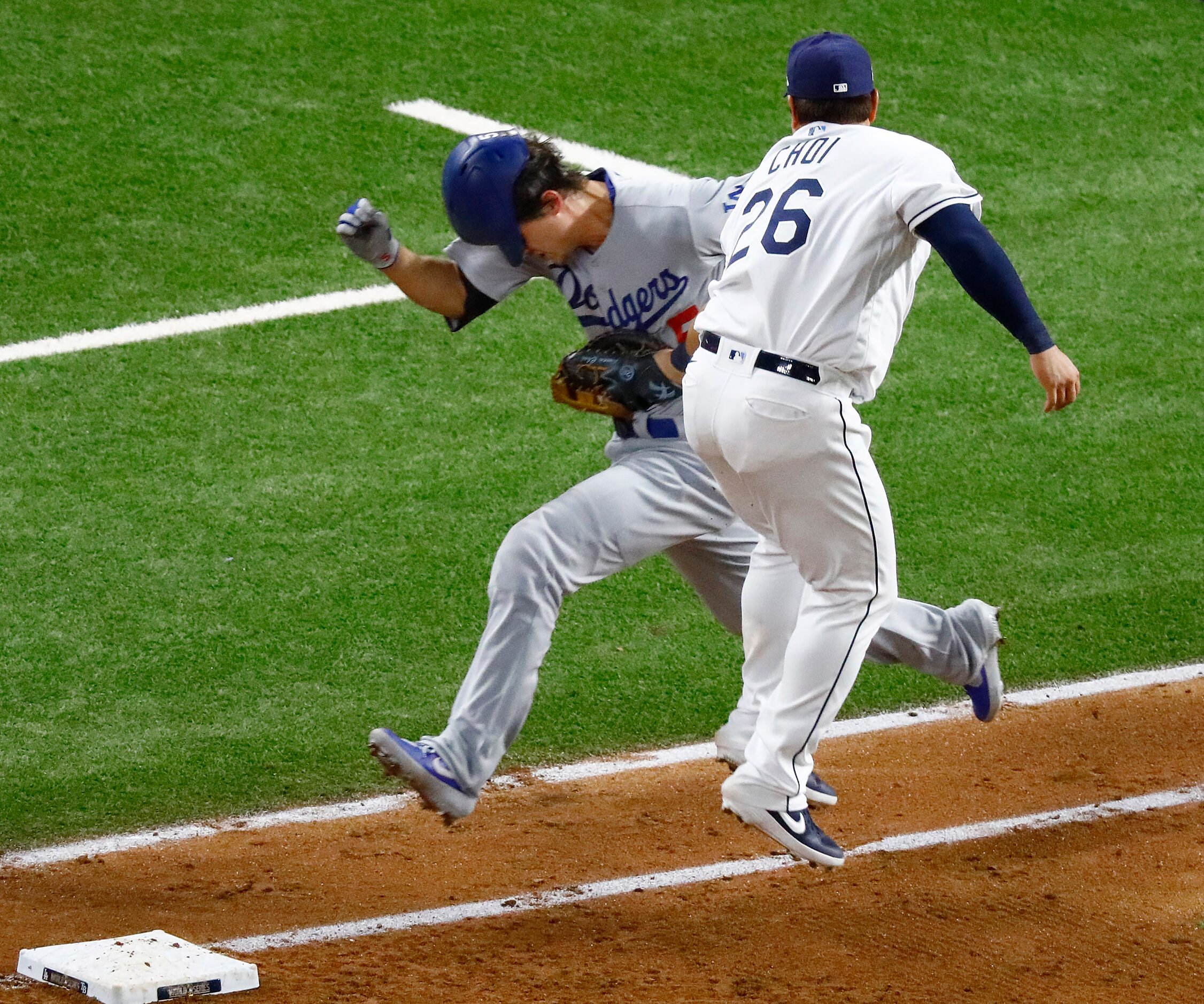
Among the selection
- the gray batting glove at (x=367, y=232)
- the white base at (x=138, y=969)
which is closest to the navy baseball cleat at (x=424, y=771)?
the white base at (x=138, y=969)

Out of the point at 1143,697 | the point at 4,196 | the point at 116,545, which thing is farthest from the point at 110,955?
the point at 4,196

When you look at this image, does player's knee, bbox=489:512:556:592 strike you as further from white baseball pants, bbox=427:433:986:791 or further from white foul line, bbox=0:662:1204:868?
white foul line, bbox=0:662:1204:868

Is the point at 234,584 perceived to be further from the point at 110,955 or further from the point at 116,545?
the point at 110,955

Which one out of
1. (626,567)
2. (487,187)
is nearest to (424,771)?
(626,567)

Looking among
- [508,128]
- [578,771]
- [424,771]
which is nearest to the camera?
[424,771]

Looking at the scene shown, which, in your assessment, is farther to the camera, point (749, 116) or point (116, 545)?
point (749, 116)

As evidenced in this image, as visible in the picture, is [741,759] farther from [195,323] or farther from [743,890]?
[195,323]

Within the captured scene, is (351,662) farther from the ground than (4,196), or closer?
closer

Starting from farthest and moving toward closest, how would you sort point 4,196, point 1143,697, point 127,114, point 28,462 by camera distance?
point 127,114 < point 4,196 < point 28,462 < point 1143,697

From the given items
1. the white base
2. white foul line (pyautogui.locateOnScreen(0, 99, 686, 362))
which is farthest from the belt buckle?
white foul line (pyautogui.locateOnScreen(0, 99, 686, 362))
